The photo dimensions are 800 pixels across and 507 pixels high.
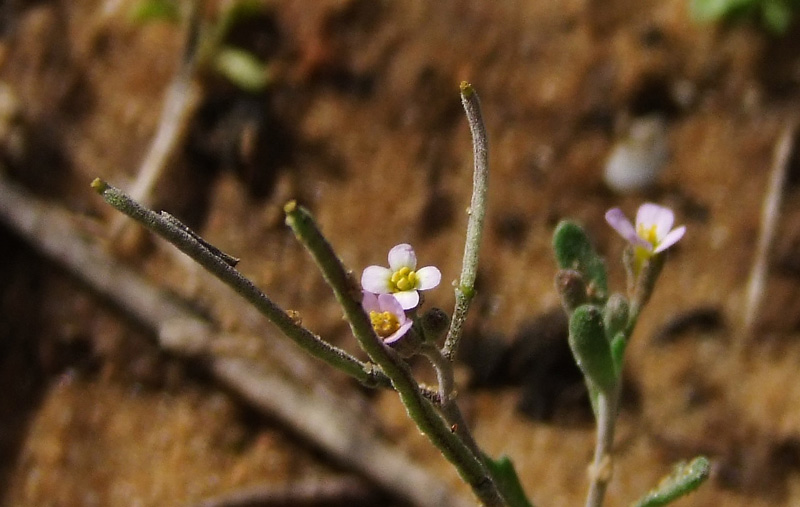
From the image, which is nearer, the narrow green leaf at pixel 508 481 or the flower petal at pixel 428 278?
the flower petal at pixel 428 278

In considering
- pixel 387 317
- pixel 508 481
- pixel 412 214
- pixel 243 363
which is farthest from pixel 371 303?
pixel 412 214

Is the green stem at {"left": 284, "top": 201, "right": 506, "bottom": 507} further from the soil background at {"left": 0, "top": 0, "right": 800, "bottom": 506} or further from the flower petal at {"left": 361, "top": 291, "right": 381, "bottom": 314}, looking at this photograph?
the soil background at {"left": 0, "top": 0, "right": 800, "bottom": 506}

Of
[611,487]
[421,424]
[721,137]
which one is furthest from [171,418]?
[721,137]

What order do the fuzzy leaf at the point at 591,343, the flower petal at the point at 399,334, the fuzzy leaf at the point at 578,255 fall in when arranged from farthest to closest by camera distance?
1. the fuzzy leaf at the point at 578,255
2. the fuzzy leaf at the point at 591,343
3. the flower petal at the point at 399,334

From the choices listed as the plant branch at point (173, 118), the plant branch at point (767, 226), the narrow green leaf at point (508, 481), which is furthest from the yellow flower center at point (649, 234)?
the plant branch at point (173, 118)

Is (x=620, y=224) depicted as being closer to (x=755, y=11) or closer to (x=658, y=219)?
(x=658, y=219)

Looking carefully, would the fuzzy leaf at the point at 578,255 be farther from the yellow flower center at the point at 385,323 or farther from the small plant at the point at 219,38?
the small plant at the point at 219,38
